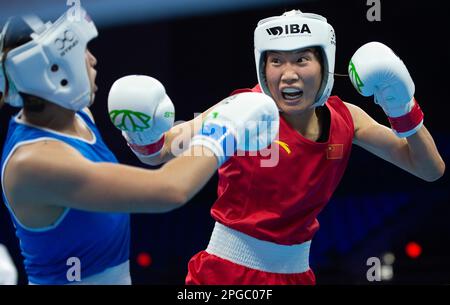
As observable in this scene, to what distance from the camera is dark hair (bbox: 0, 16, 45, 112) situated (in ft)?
6.77

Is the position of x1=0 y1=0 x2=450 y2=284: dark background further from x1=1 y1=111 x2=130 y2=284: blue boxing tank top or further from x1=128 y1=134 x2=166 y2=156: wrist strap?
x1=1 y1=111 x2=130 y2=284: blue boxing tank top

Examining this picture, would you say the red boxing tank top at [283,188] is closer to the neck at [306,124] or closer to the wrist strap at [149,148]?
the neck at [306,124]

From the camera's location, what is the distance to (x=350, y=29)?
15.5ft

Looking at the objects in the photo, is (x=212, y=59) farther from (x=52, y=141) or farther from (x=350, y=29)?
(x=52, y=141)

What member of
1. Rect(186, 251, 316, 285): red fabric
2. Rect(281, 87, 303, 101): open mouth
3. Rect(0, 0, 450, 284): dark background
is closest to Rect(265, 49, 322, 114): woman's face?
Rect(281, 87, 303, 101): open mouth

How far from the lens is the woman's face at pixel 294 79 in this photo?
2.71m

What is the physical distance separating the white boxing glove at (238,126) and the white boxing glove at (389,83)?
0.52 m

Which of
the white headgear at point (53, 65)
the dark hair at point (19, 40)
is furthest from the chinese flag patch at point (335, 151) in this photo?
the dark hair at point (19, 40)

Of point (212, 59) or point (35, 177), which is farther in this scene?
point (212, 59)

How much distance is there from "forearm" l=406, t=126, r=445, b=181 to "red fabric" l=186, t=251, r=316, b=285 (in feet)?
1.92

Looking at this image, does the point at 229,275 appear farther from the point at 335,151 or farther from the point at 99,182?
the point at 99,182

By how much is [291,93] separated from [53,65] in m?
0.95
